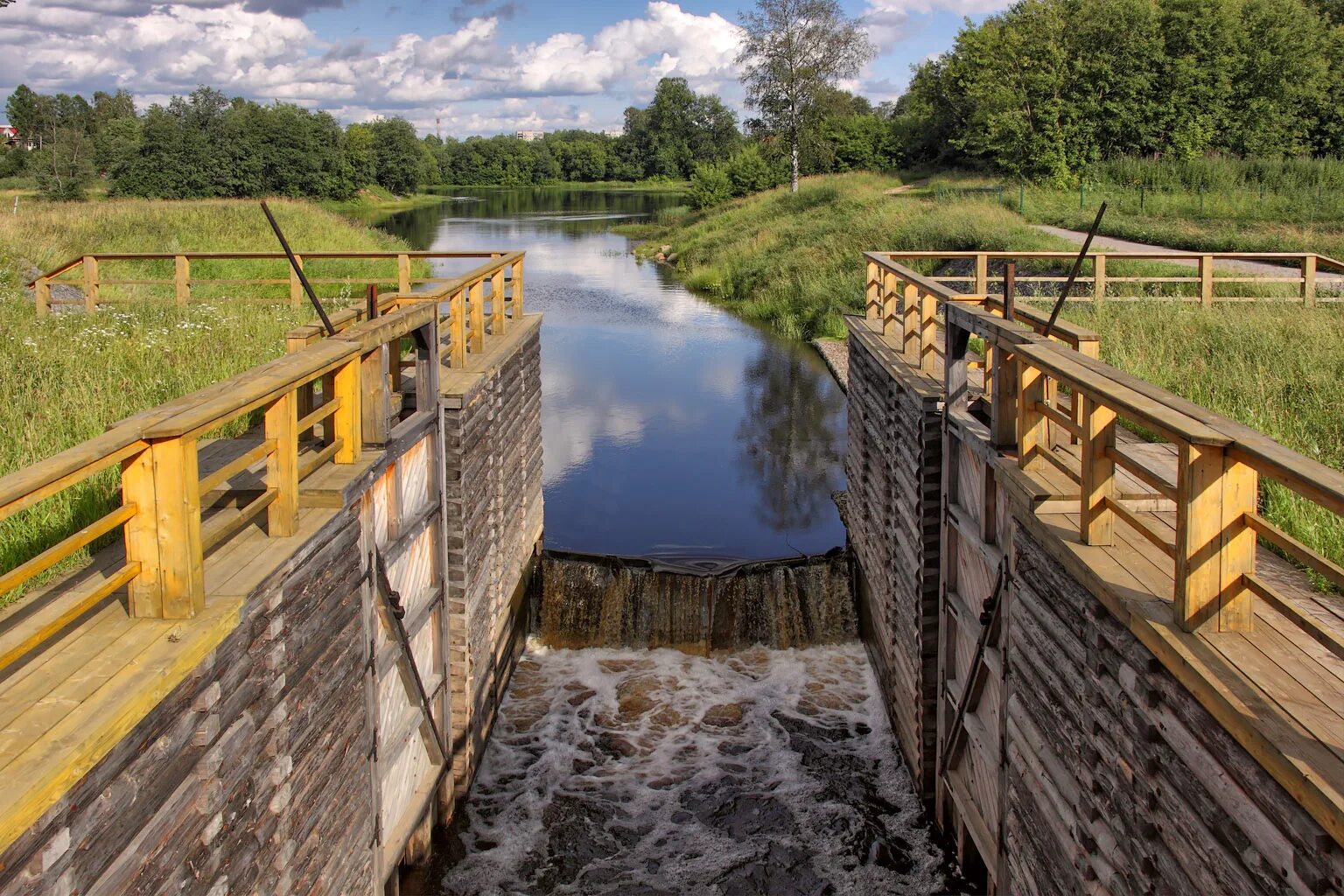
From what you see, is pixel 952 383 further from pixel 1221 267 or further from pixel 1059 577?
pixel 1221 267

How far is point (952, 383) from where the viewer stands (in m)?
7.54

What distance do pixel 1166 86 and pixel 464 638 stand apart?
3563cm

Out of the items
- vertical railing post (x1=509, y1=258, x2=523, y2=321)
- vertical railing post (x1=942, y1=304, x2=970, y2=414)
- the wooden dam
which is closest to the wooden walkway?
the wooden dam

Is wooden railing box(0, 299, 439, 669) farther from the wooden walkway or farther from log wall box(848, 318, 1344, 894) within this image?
log wall box(848, 318, 1344, 894)

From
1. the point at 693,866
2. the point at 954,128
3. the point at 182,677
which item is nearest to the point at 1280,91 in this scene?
the point at 954,128

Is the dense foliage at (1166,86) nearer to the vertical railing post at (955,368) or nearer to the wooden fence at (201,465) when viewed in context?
the vertical railing post at (955,368)

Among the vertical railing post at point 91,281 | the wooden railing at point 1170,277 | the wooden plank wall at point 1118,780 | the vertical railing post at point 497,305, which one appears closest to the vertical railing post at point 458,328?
the vertical railing post at point 497,305

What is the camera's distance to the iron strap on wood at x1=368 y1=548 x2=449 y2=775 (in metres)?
6.22

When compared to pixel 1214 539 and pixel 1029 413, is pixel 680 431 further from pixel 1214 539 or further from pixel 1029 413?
pixel 1214 539

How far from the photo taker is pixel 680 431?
17.3 m

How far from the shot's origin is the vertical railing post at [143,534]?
3.64 metres

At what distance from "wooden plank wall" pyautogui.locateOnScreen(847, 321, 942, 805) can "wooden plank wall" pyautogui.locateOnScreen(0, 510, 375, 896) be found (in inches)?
153

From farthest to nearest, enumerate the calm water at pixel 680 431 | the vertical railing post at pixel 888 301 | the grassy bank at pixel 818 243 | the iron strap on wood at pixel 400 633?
the grassy bank at pixel 818 243 < the calm water at pixel 680 431 < the vertical railing post at pixel 888 301 < the iron strap on wood at pixel 400 633

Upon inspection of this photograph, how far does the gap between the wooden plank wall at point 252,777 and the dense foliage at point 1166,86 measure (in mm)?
33366
